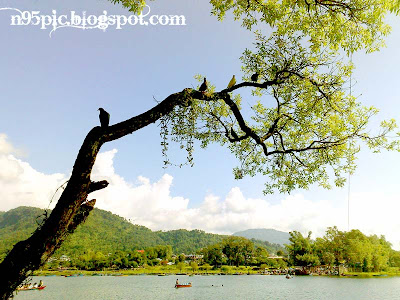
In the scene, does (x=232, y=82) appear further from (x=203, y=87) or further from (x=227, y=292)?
(x=227, y=292)

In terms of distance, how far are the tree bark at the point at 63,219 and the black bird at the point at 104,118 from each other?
0.06 metres

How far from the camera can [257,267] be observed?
117 metres

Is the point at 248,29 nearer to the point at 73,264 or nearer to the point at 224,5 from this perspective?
the point at 224,5

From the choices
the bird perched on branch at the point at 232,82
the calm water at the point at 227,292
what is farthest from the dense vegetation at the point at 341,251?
the bird perched on branch at the point at 232,82

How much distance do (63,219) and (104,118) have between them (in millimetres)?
1210

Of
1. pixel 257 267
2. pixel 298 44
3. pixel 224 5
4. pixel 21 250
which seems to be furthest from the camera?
pixel 257 267

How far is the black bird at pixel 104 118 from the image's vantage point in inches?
146

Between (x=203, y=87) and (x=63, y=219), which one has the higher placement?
(x=203, y=87)

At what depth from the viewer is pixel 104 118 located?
12.2 ft

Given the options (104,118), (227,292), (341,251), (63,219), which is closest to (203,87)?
(104,118)

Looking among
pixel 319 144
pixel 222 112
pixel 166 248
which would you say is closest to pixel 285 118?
pixel 319 144

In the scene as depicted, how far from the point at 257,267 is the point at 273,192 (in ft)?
389

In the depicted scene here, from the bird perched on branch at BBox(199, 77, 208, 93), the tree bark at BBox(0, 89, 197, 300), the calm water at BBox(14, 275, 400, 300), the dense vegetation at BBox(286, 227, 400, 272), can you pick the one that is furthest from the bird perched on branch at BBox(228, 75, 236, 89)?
the dense vegetation at BBox(286, 227, 400, 272)

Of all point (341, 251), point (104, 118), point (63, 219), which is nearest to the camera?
point (63, 219)
